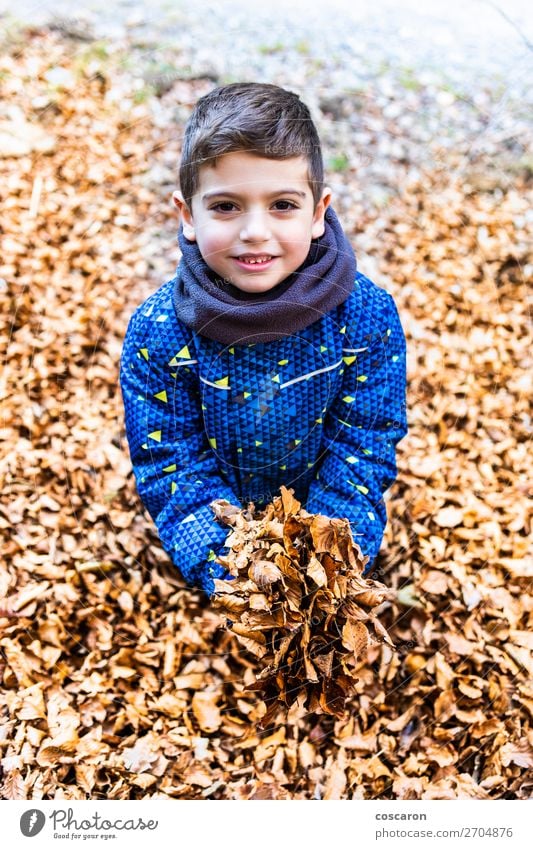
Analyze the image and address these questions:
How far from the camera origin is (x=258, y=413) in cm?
118

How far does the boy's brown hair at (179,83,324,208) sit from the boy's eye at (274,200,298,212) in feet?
0.17

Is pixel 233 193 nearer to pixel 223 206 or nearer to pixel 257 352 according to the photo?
pixel 223 206

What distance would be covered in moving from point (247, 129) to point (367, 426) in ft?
1.69

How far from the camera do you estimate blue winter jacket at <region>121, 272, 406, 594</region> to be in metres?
1.15

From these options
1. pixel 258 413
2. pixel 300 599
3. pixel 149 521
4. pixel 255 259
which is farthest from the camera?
pixel 149 521

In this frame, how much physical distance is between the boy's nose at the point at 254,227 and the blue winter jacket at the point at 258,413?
0.17 meters

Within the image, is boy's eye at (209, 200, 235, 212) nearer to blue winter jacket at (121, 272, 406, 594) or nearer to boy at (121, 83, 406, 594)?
boy at (121, 83, 406, 594)

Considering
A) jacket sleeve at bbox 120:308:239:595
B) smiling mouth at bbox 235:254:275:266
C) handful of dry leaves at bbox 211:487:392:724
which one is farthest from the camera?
jacket sleeve at bbox 120:308:239:595

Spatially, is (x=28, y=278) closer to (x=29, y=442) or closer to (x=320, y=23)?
(x=29, y=442)

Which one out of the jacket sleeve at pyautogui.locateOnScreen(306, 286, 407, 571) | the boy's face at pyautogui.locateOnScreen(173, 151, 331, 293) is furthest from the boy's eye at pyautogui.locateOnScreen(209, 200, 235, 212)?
the jacket sleeve at pyautogui.locateOnScreen(306, 286, 407, 571)

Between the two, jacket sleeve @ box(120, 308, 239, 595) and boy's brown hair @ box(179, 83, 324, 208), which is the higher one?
boy's brown hair @ box(179, 83, 324, 208)

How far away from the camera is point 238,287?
1.10m

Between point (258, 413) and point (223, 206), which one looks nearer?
point (223, 206)

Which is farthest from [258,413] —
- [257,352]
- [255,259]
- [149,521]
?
[149,521]
